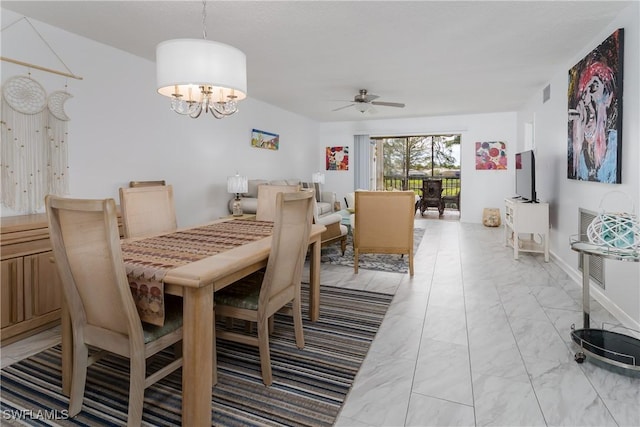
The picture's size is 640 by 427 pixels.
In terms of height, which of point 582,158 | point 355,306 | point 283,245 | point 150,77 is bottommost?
point 355,306

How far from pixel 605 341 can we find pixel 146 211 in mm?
2930

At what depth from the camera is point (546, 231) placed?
4.28 m

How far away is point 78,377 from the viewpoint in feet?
5.24

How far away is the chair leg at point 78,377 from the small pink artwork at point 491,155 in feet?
24.6

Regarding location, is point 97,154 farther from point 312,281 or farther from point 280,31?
point 312,281

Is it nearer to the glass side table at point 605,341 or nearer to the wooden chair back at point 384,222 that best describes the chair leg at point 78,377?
the glass side table at point 605,341

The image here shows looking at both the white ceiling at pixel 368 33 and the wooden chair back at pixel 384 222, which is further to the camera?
the wooden chair back at pixel 384 222

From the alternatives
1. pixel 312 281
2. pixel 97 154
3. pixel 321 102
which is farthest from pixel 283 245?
pixel 321 102

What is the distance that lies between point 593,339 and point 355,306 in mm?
1550

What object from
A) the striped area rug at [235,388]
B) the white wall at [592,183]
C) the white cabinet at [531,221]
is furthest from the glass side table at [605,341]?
the white cabinet at [531,221]

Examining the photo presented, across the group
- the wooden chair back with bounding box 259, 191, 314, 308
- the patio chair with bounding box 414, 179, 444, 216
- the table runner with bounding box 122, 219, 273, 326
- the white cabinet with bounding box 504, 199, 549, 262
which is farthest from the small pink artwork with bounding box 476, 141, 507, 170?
the wooden chair back with bounding box 259, 191, 314, 308

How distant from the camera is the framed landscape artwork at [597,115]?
2670 millimetres

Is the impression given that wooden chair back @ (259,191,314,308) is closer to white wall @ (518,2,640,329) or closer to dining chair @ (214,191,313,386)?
dining chair @ (214,191,313,386)

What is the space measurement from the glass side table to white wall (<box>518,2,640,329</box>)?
49 centimetres
